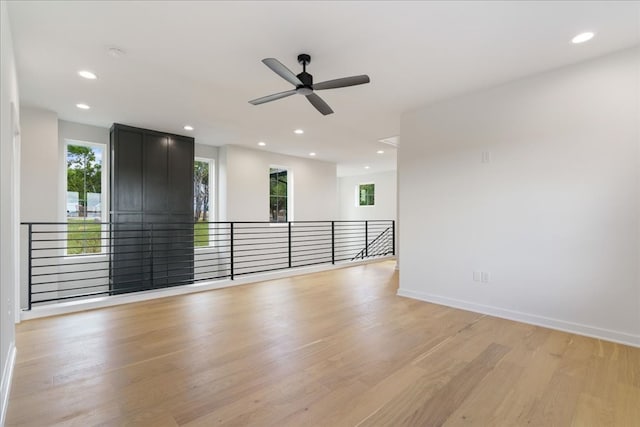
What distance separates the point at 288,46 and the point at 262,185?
4.73 meters

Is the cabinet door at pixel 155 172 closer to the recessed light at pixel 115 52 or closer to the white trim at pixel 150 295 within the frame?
the white trim at pixel 150 295

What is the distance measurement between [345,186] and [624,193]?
29.6ft

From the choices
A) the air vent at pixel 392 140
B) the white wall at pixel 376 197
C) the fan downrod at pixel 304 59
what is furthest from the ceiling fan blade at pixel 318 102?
the white wall at pixel 376 197

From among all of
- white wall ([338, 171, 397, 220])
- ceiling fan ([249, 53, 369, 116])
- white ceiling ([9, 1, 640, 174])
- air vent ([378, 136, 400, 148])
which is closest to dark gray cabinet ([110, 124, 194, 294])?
white ceiling ([9, 1, 640, 174])

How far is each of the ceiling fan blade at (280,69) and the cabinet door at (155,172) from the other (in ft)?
13.1

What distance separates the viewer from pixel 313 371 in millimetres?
2213

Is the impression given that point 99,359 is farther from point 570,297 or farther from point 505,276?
point 570,297

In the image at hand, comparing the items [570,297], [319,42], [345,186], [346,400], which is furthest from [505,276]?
[345,186]

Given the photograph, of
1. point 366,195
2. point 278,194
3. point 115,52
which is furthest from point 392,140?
point 366,195

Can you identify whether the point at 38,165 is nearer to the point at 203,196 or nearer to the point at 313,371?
the point at 203,196

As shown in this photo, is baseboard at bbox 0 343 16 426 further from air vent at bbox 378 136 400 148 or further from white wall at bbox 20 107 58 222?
air vent at bbox 378 136 400 148

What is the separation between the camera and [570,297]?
9.69 feet

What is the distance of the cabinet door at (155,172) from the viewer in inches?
214

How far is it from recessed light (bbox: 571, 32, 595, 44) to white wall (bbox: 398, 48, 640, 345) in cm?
46
